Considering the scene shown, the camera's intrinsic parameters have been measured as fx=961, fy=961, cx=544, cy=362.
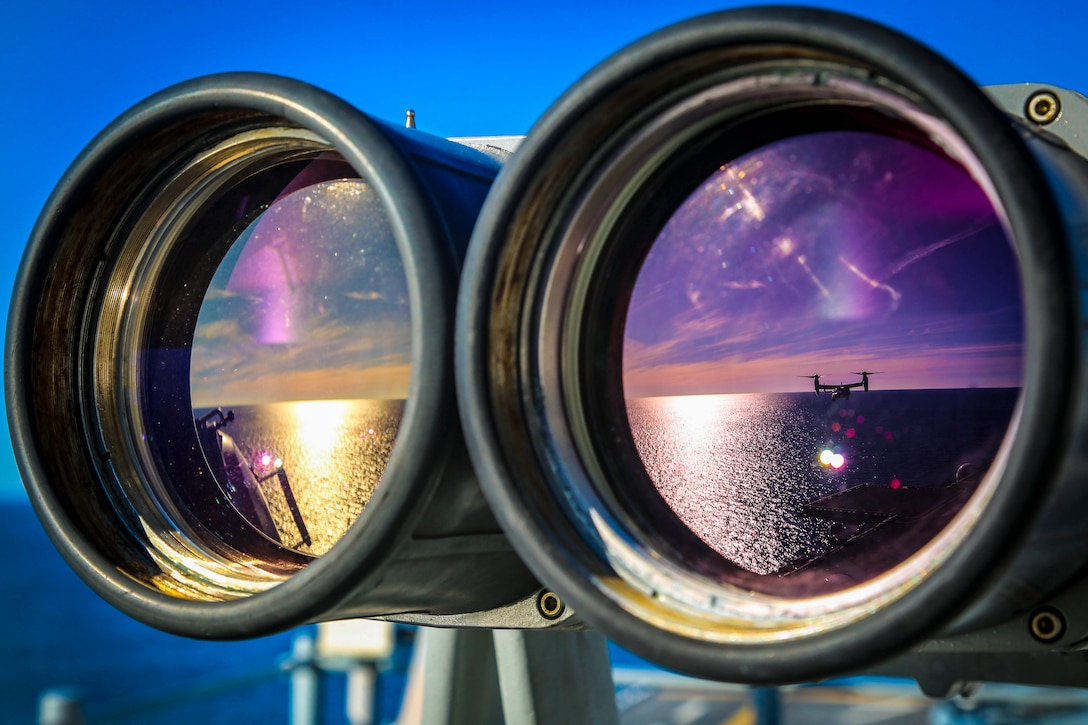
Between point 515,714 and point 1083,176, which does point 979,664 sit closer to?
point 1083,176

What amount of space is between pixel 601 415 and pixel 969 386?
29 centimetres

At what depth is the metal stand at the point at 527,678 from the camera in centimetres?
106

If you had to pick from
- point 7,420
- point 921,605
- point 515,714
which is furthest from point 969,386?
point 7,420

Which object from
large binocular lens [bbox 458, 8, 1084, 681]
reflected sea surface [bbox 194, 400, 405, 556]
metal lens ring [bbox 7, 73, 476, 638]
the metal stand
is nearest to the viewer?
large binocular lens [bbox 458, 8, 1084, 681]

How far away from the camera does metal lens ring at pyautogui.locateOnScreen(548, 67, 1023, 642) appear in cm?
73

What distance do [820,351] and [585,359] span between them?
19 cm

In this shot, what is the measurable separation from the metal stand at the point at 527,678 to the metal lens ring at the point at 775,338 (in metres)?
0.31

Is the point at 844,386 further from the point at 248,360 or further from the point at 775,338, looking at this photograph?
the point at 248,360

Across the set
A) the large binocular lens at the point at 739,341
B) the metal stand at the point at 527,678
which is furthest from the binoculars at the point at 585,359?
the metal stand at the point at 527,678

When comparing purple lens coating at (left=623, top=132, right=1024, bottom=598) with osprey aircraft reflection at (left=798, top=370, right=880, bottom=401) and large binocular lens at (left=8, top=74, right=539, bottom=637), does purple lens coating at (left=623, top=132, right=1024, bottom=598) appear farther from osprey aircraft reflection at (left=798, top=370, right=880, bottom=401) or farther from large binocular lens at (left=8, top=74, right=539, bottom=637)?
large binocular lens at (left=8, top=74, right=539, bottom=637)

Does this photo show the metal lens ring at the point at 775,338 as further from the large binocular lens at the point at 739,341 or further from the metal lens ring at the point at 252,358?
the metal lens ring at the point at 252,358

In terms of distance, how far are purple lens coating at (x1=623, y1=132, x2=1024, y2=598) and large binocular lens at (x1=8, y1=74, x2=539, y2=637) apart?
185 millimetres

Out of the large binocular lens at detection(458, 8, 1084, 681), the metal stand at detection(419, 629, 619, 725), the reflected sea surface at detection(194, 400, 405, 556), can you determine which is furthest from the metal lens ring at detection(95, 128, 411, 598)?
the metal stand at detection(419, 629, 619, 725)

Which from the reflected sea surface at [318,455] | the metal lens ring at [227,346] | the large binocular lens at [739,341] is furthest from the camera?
the reflected sea surface at [318,455]
